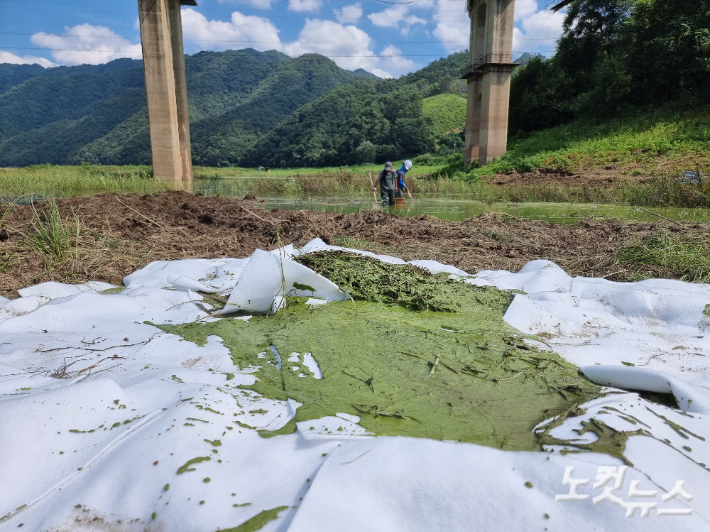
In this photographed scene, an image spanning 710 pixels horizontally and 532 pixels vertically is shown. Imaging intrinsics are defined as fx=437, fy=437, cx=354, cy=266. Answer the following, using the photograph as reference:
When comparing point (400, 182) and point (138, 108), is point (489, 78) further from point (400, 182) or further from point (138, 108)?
point (138, 108)

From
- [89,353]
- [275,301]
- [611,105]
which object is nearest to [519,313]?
[275,301]

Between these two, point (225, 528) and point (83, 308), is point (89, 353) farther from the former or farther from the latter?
point (225, 528)

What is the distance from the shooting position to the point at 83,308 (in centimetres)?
269

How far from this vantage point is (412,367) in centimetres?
205

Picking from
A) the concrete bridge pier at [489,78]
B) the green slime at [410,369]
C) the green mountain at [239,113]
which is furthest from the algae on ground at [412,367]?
the green mountain at [239,113]

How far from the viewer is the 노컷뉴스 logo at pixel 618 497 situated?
3.43ft

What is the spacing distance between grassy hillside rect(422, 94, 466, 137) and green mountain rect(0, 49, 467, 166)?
1.85 metres

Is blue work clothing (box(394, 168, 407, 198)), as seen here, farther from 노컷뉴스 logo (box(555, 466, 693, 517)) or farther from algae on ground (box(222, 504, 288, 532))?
algae on ground (box(222, 504, 288, 532))

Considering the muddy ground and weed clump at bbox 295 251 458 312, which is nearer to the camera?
weed clump at bbox 295 251 458 312

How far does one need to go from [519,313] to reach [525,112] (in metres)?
25.3

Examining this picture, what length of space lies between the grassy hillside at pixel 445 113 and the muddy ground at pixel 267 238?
48762 mm

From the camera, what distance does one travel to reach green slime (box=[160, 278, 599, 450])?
1.57m

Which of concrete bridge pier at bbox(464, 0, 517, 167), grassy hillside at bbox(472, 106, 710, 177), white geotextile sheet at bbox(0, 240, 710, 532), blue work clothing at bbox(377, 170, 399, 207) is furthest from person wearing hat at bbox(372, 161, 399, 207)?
concrete bridge pier at bbox(464, 0, 517, 167)

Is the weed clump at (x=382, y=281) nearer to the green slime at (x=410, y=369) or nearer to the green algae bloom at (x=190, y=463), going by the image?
the green slime at (x=410, y=369)
